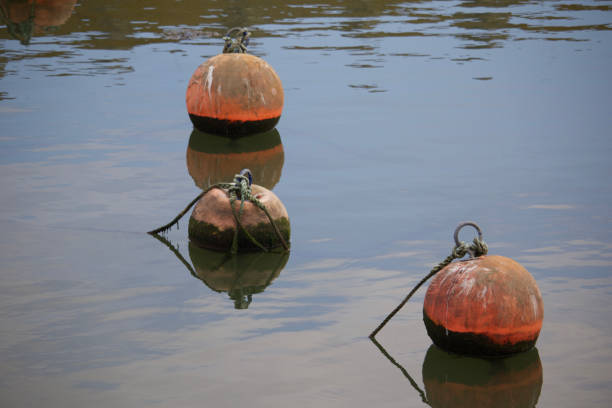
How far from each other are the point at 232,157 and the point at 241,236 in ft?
11.8

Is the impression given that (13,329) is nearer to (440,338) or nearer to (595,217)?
(440,338)

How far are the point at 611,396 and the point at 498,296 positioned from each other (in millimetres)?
957

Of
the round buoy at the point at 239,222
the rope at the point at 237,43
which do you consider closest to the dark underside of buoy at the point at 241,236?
the round buoy at the point at 239,222

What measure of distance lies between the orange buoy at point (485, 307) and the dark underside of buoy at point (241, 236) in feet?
7.68

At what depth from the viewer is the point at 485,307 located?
18.0 ft

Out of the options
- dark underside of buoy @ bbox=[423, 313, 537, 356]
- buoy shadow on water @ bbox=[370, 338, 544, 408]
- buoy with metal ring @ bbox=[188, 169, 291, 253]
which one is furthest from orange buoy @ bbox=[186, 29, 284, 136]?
dark underside of buoy @ bbox=[423, 313, 537, 356]

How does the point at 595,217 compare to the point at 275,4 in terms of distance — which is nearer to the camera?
the point at 595,217

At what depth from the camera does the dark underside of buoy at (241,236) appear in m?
7.67

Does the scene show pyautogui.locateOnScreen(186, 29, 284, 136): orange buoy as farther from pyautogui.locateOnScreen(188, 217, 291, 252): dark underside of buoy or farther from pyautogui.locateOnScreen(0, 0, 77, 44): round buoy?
pyautogui.locateOnScreen(0, 0, 77, 44): round buoy

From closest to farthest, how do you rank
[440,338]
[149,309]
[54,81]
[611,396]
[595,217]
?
[611,396] → [440,338] → [149,309] → [595,217] → [54,81]

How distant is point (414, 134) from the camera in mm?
12102

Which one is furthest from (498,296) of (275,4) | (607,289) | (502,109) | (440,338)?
(275,4)

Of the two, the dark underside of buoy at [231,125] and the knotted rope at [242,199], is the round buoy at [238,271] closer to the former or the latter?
the knotted rope at [242,199]

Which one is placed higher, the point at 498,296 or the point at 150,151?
the point at 498,296
